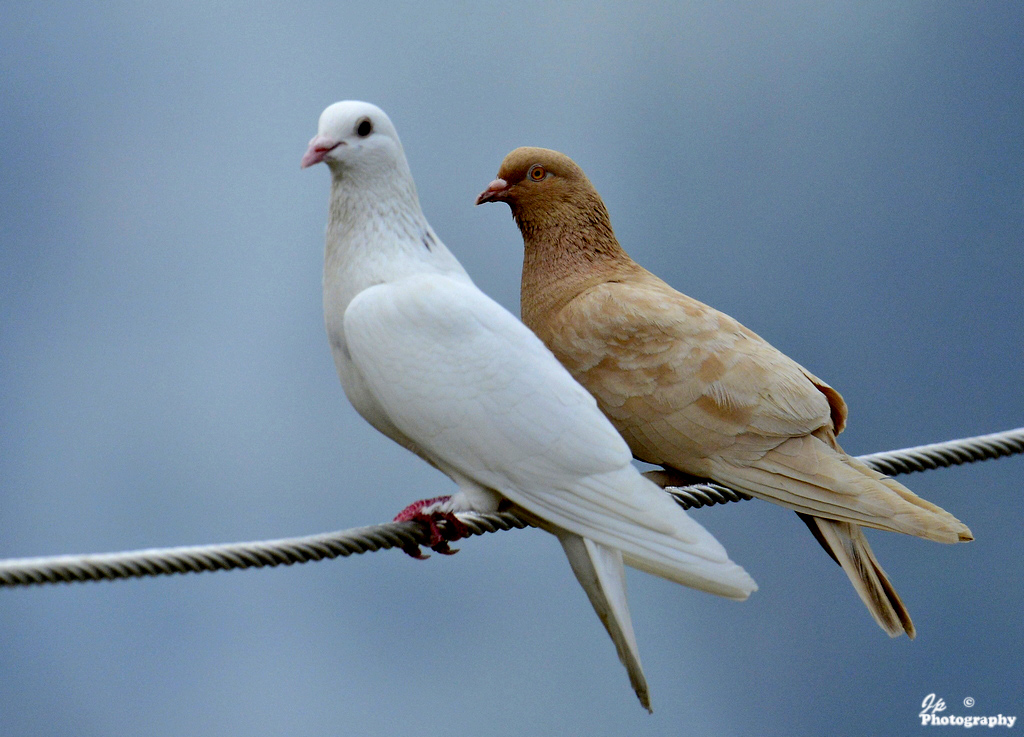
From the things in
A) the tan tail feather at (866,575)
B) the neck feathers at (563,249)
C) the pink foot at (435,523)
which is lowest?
the tan tail feather at (866,575)

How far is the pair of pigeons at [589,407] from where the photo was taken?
3043 millimetres

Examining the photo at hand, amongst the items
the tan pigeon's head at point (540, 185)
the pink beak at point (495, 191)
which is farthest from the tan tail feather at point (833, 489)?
the pink beak at point (495, 191)

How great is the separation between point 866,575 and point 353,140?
2.25m

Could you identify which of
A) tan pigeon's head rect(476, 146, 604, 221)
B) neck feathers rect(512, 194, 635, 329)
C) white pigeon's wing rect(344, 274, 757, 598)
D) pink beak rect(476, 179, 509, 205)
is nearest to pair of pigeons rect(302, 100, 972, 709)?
white pigeon's wing rect(344, 274, 757, 598)

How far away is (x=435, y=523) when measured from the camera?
10.3 feet

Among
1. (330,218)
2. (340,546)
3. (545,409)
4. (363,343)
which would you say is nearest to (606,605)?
(545,409)

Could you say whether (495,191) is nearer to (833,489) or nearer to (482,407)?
(482,407)

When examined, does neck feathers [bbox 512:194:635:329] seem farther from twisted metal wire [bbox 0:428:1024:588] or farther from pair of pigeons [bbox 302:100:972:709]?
twisted metal wire [bbox 0:428:1024:588]

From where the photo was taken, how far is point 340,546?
9.70ft

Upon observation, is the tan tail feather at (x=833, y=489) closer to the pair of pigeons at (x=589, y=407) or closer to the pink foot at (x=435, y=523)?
the pair of pigeons at (x=589, y=407)

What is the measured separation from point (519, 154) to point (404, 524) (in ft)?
5.99

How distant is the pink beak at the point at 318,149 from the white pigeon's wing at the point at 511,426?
423 mm

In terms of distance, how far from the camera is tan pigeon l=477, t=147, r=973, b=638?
11.6 feet

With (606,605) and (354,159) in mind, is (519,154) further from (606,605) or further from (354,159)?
(606,605)
